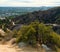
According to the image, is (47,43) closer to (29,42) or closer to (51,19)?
(29,42)

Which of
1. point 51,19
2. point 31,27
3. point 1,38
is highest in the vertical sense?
point 31,27

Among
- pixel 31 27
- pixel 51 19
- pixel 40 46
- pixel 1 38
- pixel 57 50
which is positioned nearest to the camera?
pixel 57 50

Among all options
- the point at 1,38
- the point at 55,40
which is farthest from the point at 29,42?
the point at 1,38

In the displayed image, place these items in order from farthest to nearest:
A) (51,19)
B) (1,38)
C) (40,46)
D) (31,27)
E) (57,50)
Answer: (51,19) < (1,38) < (31,27) < (40,46) < (57,50)

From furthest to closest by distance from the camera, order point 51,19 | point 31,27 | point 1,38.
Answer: point 51,19, point 1,38, point 31,27

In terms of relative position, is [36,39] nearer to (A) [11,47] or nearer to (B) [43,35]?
(B) [43,35]

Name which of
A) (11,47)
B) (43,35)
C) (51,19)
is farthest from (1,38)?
(51,19)

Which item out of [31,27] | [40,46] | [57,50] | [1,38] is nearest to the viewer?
[57,50]

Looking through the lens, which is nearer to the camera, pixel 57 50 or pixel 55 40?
pixel 57 50

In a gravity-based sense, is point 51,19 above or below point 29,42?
below
